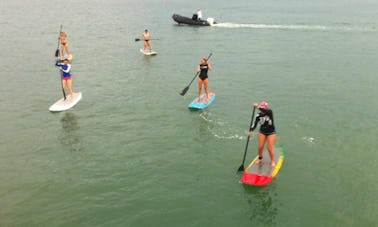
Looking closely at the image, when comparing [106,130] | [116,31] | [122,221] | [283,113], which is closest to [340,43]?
[283,113]

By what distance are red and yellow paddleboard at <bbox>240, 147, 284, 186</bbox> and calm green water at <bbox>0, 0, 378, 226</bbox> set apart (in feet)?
0.96

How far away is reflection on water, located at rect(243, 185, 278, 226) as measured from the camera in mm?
11336

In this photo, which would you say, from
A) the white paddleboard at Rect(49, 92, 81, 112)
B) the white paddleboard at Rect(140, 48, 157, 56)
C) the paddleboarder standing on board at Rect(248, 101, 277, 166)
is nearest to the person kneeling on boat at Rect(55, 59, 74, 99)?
the white paddleboard at Rect(49, 92, 81, 112)

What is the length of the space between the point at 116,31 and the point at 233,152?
34.8 metres

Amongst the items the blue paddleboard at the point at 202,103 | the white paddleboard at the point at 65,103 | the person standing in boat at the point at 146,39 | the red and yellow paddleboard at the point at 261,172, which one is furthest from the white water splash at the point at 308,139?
the person standing in boat at the point at 146,39

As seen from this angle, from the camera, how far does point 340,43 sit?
38281 mm

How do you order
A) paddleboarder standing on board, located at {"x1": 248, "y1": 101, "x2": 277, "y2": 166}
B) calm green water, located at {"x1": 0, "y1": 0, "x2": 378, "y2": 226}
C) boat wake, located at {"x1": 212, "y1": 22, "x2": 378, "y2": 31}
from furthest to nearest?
boat wake, located at {"x1": 212, "y1": 22, "x2": 378, "y2": 31}
paddleboarder standing on board, located at {"x1": 248, "y1": 101, "x2": 277, "y2": 166}
calm green water, located at {"x1": 0, "y1": 0, "x2": 378, "y2": 226}

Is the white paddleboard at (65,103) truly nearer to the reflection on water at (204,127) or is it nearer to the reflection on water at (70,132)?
the reflection on water at (70,132)

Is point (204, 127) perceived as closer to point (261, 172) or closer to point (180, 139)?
point (180, 139)

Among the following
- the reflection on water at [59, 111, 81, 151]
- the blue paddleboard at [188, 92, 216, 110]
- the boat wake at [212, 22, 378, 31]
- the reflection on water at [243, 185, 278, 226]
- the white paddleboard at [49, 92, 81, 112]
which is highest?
the boat wake at [212, 22, 378, 31]

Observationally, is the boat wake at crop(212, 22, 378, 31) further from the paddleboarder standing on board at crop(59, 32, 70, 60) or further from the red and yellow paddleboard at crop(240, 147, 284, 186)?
the red and yellow paddleboard at crop(240, 147, 284, 186)

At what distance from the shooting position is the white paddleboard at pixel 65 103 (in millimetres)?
19500

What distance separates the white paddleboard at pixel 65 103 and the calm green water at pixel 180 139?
422 millimetres

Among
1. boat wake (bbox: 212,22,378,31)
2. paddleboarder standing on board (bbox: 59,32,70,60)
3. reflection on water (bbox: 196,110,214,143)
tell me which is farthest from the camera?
boat wake (bbox: 212,22,378,31)
